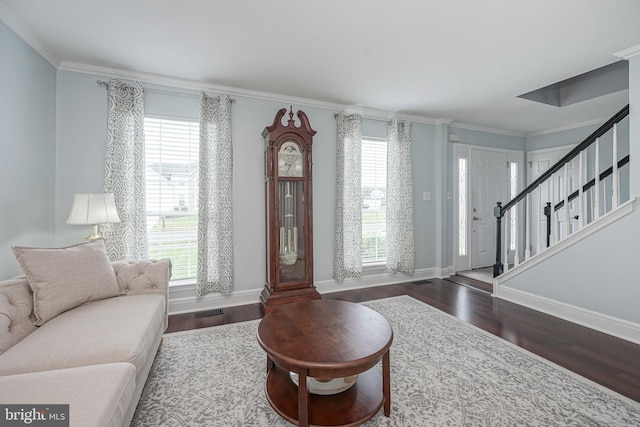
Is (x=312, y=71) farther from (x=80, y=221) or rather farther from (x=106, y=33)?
(x=80, y=221)

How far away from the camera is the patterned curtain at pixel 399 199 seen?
418cm

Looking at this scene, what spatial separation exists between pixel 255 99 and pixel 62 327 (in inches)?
110

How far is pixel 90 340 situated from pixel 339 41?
8.64ft

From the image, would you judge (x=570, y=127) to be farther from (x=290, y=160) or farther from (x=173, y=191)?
(x=173, y=191)

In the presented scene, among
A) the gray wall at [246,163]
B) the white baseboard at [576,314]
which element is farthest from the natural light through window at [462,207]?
the white baseboard at [576,314]

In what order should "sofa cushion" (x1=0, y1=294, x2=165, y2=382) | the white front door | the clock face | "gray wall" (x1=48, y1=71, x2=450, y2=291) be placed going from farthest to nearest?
1. the white front door
2. the clock face
3. "gray wall" (x1=48, y1=71, x2=450, y2=291)
4. "sofa cushion" (x1=0, y1=294, x2=165, y2=382)

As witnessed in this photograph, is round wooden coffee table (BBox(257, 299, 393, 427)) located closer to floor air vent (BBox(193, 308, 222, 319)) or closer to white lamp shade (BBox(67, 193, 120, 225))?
floor air vent (BBox(193, 308, 222, 319))

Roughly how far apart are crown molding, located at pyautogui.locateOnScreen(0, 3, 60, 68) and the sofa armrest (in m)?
1.87

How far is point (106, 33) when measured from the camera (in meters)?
2.26

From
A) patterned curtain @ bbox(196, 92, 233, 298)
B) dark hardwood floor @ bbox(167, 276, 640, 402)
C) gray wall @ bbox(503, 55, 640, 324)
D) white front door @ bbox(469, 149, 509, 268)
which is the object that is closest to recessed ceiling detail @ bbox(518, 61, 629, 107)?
gray wall @ bbox(503, 55, 640, 324)

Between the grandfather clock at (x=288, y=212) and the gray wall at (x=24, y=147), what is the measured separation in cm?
195

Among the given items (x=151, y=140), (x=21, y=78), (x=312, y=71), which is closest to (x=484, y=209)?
(x=312, y=71)

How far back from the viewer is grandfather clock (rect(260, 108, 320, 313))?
3139 mm

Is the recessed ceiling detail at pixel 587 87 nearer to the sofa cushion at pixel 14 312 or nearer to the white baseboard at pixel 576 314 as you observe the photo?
the white baseboard at pixel 576 314
